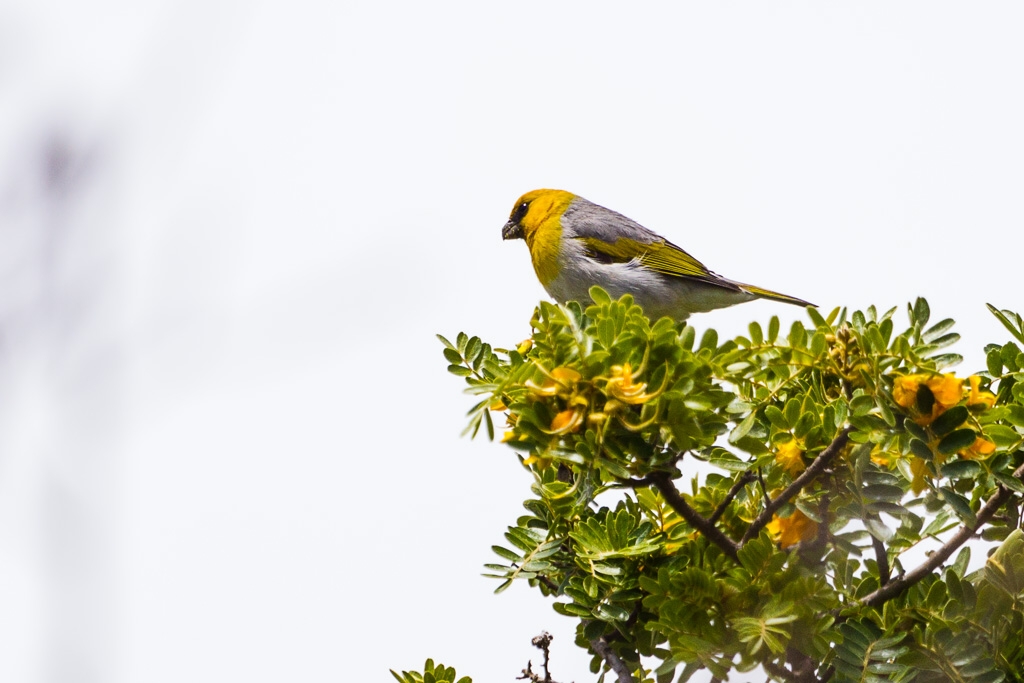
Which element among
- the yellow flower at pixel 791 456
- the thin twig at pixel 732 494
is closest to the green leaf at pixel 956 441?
the yellow flower at pixel 791 456

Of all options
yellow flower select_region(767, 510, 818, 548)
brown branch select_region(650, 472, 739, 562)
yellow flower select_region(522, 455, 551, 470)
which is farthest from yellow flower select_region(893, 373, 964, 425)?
yellow flower select_region(522, 455, 551, 470)

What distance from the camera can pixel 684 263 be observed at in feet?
20.0

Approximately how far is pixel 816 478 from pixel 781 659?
1.35 ft

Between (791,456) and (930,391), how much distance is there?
329mm

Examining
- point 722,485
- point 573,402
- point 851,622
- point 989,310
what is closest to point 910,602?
point 851,622

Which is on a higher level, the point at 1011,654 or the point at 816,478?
the point at 816,478

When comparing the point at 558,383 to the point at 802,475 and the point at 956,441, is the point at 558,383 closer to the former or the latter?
the point at 802,475

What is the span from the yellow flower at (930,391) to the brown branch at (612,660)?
88cm

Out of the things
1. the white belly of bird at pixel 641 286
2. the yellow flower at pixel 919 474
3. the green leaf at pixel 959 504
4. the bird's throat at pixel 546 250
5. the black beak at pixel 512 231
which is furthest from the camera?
the black beak at pixel 512 231

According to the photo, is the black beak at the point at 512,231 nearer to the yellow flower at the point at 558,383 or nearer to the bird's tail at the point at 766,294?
the bird's tail at the point at 766,294

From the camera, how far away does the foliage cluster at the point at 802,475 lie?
6.66 ft

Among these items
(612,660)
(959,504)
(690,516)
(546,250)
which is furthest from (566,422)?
(546,250)

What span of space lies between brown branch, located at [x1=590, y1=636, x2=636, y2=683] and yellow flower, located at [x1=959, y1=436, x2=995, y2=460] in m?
0.92

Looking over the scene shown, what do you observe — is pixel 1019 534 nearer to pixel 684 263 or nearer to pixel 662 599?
pixel 662 599
